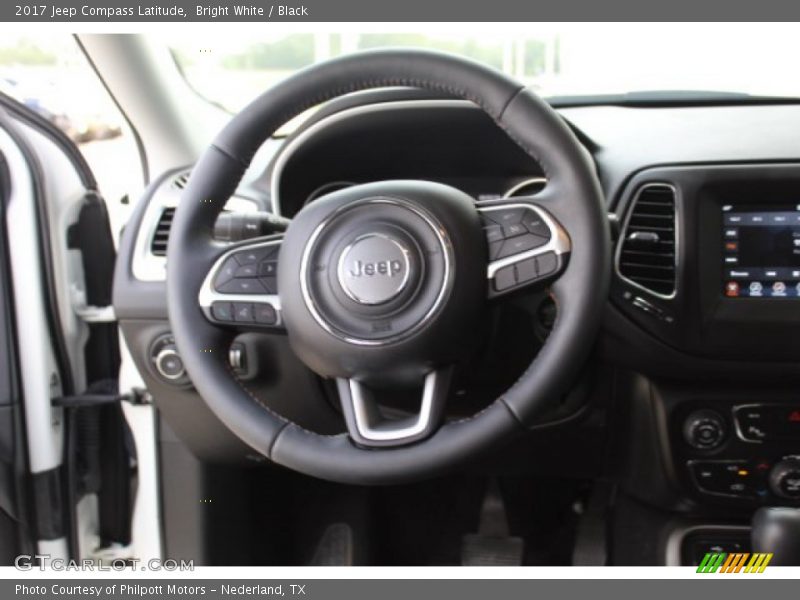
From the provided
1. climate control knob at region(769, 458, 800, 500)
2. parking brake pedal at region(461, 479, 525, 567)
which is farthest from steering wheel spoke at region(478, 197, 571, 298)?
parking brake pedal at region(461, 479, 525, 567)

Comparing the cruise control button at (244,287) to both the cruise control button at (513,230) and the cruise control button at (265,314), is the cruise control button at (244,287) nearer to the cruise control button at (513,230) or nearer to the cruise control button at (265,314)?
the cruise control button at (265,314)

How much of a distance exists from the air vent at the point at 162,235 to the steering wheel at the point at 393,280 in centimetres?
31

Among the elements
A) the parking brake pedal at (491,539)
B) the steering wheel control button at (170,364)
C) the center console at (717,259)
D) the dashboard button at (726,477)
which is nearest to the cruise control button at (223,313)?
the steering wheel control button at (170,364)

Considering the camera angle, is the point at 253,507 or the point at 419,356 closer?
the point at 419,356

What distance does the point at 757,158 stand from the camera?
4.42 ft

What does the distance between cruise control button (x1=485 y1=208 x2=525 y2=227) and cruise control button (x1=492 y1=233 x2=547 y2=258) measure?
23mm

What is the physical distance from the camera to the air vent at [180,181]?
151 cm

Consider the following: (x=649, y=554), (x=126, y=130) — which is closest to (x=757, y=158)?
(x=649, y=554)

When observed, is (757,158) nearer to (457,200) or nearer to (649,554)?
(457,200)

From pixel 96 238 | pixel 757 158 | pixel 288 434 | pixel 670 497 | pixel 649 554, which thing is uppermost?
pixel 757 158

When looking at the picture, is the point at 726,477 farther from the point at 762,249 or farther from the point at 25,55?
the point at 25,55

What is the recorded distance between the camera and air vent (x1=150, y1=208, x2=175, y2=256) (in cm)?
143

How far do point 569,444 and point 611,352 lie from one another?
244 millimetres

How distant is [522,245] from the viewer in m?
1.04
